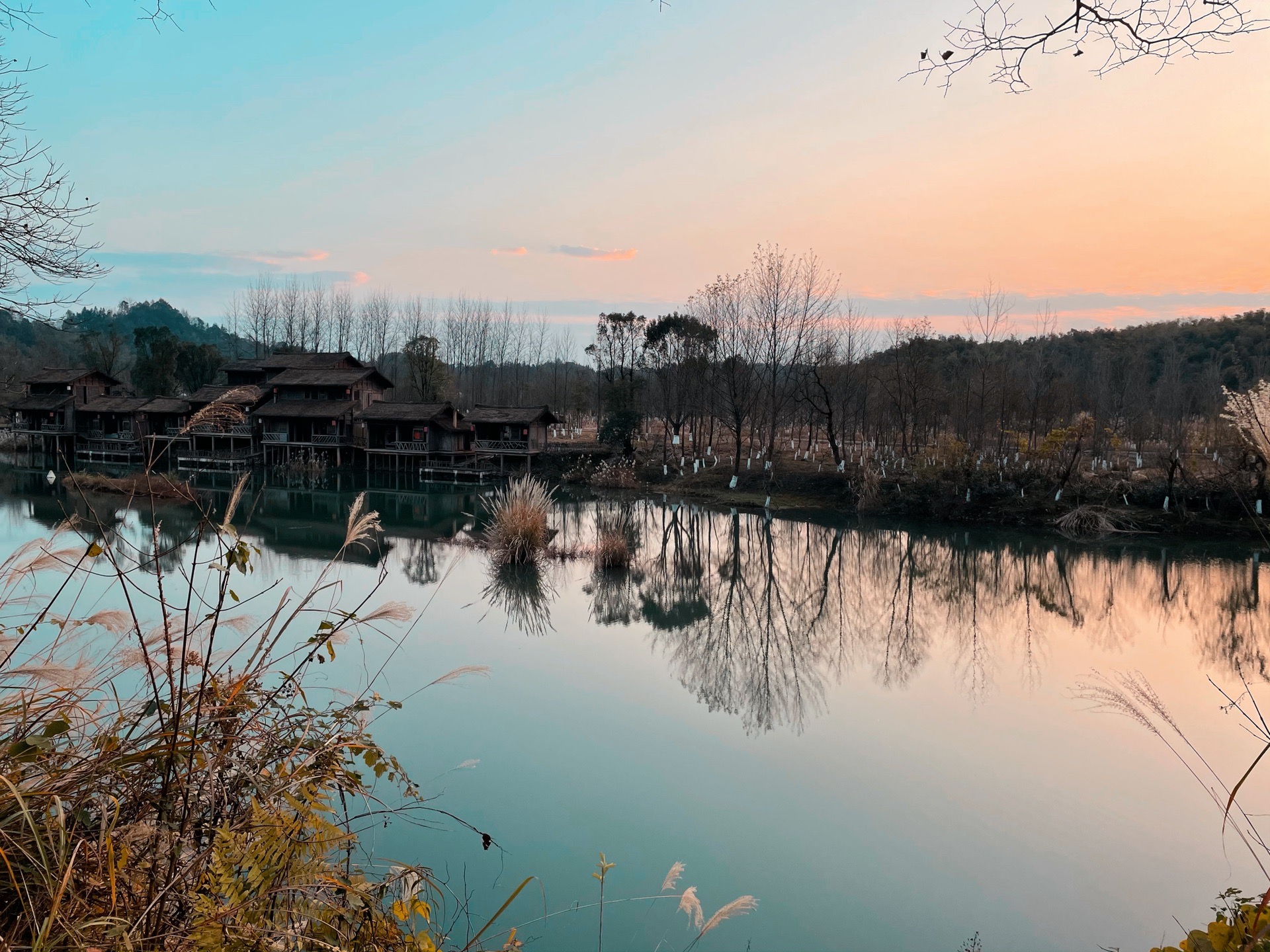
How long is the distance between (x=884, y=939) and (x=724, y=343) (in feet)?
98.8

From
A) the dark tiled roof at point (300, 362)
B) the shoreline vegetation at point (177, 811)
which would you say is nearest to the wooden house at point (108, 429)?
the dark tiled roof at point (300, 362)

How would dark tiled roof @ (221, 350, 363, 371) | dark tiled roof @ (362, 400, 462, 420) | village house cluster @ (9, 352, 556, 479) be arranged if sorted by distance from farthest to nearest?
dark tiled roof @ (221, 350, 363, 371)
dark tiled roof @ (362, 400, 462, 420)
village house cluster @ (9, 352, 556, 479)

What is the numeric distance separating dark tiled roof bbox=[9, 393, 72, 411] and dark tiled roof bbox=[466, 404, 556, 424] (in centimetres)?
2403

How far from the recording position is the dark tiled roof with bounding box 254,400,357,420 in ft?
123

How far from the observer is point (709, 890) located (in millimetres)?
5406

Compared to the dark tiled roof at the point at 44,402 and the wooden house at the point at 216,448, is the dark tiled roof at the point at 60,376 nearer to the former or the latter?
the dark tiled roof at the point at 44,402

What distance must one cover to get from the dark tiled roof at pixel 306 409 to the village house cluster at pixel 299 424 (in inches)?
2.9

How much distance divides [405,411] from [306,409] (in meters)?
5.66

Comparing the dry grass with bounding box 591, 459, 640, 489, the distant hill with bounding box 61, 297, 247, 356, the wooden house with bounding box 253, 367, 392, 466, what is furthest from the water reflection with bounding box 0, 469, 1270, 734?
the distant hill with bounding box 61, 297, 247, 356

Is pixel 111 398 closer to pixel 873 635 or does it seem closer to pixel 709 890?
pixel 873 635

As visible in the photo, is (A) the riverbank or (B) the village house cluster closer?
(A) the riverbank

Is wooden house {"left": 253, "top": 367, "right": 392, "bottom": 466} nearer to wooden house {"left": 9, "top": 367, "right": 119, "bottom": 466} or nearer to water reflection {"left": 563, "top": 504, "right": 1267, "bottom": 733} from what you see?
wooden house {"left": 9, "top": 367, "right": 119, "bottom": 466}

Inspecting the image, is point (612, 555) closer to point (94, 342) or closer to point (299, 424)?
point (299, 424)

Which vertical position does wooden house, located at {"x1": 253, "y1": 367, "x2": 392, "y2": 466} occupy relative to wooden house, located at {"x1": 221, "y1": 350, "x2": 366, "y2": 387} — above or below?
below
